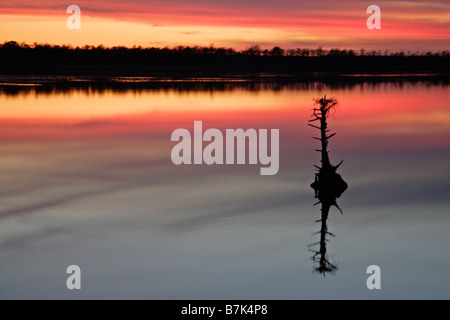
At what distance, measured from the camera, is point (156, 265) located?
12805 millimetres

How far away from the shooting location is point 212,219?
1623 centimetres

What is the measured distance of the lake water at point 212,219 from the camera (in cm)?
1208

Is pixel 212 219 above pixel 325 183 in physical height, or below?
below

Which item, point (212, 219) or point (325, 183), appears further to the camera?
point (325, 183)

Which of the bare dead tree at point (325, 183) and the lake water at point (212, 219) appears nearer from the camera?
the lake water at point (212, 219)

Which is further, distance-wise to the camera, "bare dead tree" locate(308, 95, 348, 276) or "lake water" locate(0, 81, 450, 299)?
"bare dead tree" locate(308, 95, 348, 276)

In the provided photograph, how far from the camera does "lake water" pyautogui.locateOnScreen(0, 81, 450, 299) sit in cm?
1208

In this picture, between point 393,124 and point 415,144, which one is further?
point 393,124
